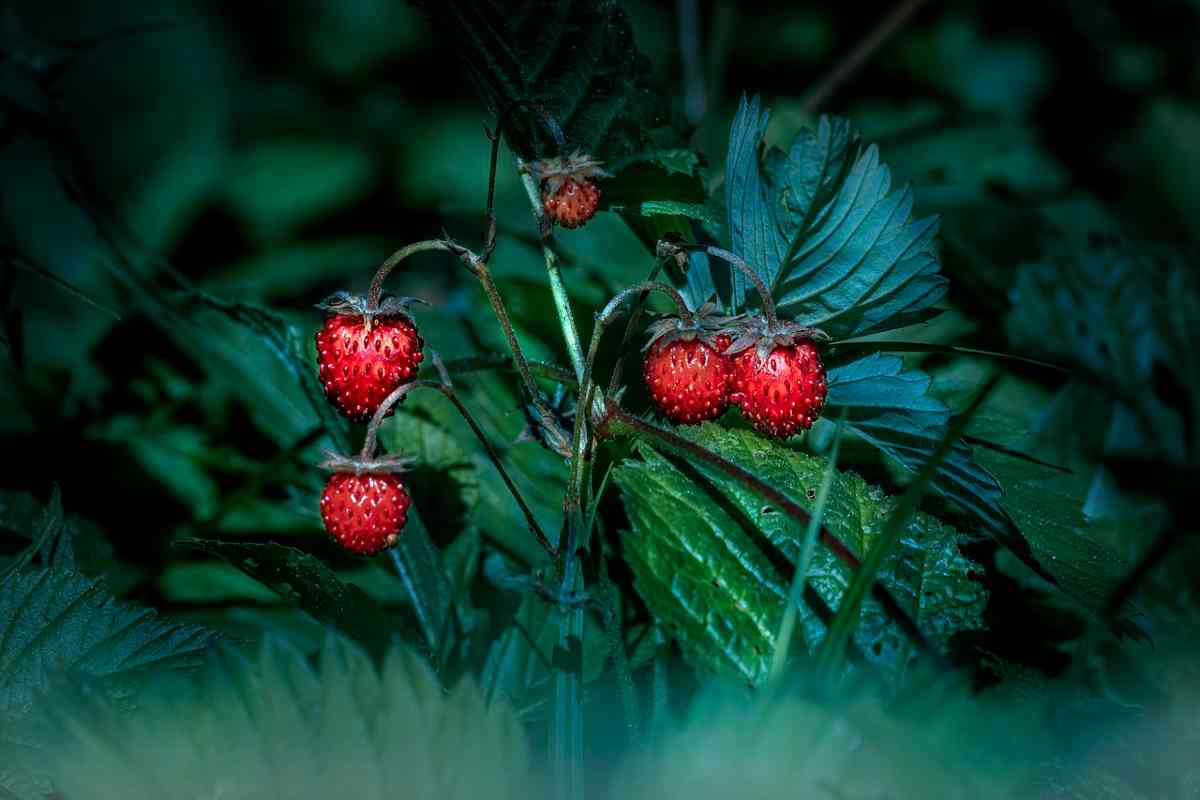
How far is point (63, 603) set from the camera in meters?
0.60

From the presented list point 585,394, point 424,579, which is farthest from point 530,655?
point 585,394

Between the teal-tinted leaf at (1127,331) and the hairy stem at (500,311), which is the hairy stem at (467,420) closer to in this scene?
the hairy stem at (500,311)

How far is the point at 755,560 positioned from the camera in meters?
0.67

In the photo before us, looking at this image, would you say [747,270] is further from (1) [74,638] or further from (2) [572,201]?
(1) [74,638]

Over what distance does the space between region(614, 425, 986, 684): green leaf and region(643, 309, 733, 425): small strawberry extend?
5 centimetres

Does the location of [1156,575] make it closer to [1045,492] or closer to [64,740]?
[1045,492]

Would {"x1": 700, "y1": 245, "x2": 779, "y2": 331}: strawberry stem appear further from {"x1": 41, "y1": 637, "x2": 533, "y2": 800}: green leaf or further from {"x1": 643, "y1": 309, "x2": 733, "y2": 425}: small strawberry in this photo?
{"x1": 41, "y1": 637, "x2": 533, "y2": 800}: green leaf

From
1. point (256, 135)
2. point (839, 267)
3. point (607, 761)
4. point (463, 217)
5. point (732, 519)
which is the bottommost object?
point (607, 761)

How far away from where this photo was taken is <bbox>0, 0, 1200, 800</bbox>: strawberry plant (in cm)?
47

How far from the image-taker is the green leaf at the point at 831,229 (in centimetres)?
68

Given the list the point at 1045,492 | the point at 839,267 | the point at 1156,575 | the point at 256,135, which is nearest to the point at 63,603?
the point at 839,267

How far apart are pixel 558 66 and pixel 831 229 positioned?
0.22 metres

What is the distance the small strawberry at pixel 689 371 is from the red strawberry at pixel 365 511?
19 centimetres

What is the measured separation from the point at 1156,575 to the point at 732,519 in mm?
424
